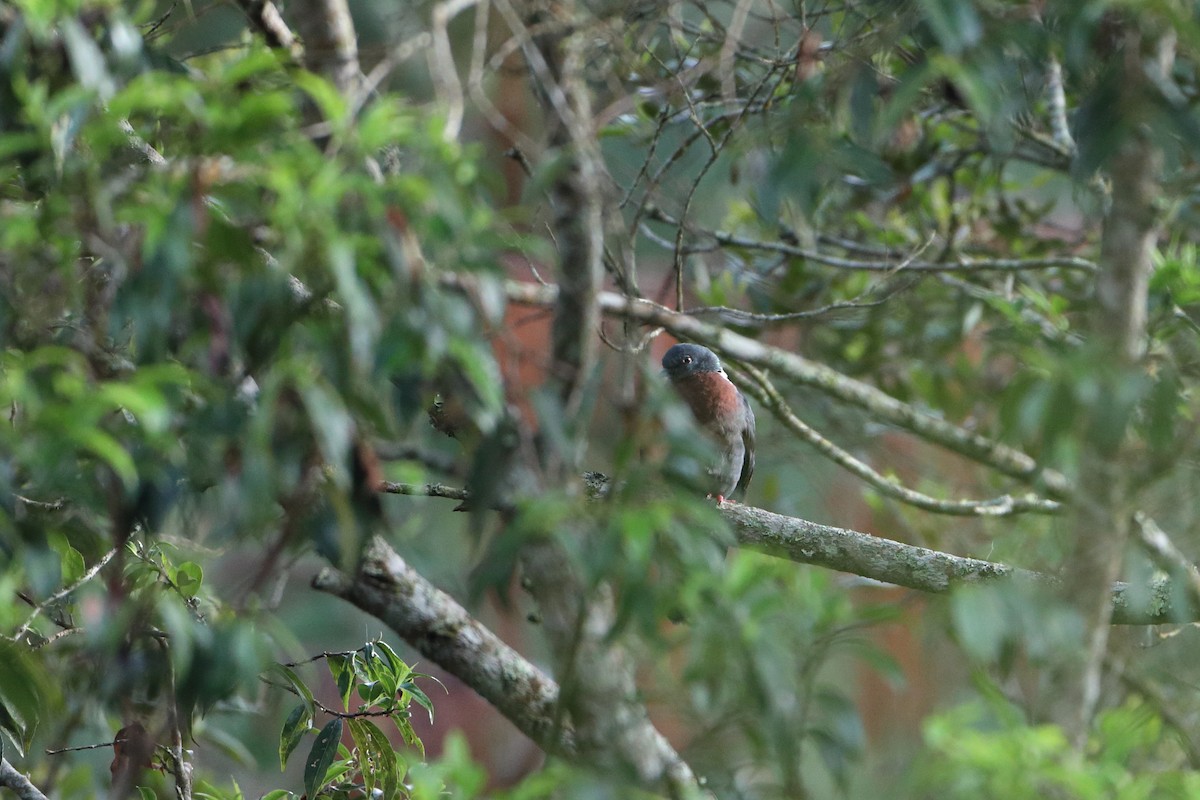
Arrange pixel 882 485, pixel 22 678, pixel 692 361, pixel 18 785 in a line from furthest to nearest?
pixel 692 361 → pixel 882 485 → pixel 18 785 → pixel 22 678

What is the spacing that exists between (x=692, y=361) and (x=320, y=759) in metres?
2.45

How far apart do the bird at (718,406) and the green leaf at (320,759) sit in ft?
6.61

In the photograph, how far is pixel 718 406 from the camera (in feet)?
14.9

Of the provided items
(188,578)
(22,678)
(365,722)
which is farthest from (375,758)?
(22,678)

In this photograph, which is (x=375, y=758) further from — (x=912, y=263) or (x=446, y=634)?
(x=912, y=263)

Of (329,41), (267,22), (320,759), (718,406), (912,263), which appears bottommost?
(718,406)

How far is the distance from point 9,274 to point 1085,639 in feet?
5.52

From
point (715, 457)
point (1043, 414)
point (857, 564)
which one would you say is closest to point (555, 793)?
point (715, 457)

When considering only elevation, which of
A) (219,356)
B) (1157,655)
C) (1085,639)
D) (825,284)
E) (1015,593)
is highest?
(219,356)

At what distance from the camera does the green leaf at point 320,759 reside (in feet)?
8.82

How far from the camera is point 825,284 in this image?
477cm

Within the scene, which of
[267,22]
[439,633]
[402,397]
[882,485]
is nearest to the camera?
[402,397]

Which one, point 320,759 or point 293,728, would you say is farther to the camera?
point 293,728

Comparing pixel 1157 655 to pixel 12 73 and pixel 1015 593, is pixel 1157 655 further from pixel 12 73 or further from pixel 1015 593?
pixel 12 73
